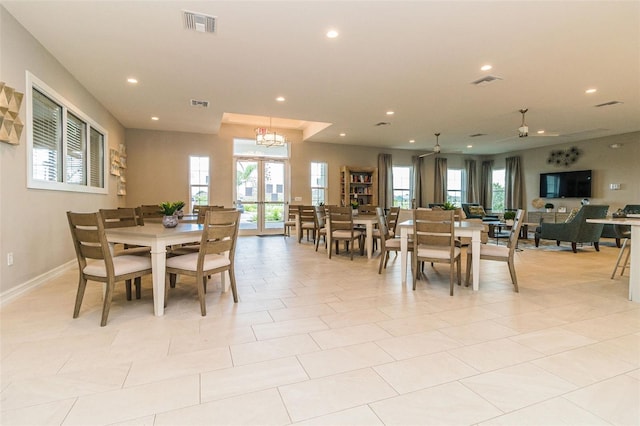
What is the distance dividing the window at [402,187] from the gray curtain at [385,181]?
0.44 m

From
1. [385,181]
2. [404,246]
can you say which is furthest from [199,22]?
[385,181]

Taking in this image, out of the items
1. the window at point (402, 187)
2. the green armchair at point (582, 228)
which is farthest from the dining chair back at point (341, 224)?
the window at point (402, 187)

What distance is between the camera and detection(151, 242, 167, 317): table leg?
2.68m

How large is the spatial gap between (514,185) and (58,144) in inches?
476

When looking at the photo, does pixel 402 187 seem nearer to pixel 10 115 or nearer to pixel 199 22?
pixel 199 22

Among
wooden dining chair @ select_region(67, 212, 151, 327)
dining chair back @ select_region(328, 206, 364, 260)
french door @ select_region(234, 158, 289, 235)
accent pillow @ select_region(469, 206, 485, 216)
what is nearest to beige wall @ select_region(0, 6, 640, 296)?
french door @ select_region(234, 158, 289, 235)

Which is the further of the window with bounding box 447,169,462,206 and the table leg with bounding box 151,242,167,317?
the window with bounding box 447,169,462,206

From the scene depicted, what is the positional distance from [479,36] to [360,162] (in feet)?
22.8

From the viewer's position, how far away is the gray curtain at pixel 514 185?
1077cm

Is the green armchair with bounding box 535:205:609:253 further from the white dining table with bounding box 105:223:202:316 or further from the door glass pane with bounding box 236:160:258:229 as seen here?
the door glass pane with bounding box 236:160:258:229

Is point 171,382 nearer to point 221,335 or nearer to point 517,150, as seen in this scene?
point 221,335

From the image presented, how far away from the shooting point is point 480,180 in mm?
12016

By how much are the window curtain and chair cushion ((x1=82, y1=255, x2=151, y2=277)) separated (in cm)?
1029

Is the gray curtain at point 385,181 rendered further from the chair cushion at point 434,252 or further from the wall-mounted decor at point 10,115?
the wall-mounted decor at point 10,115
